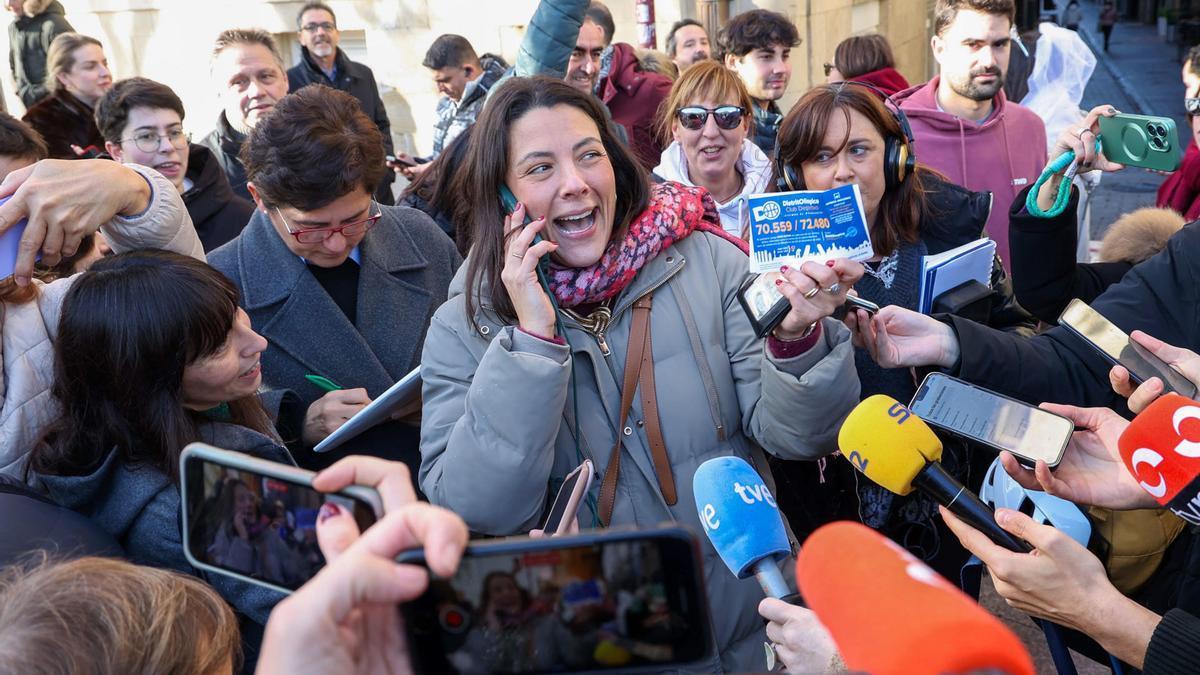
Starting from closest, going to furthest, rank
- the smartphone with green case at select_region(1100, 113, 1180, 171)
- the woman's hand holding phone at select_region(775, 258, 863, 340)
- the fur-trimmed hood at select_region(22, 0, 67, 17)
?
the woman's hand holding phone at select_region(775, 258, 863, 340), the smartphone with green case at select_region(1100, 113, 1180, 171), the fur-trimmed hood at select_region(22, 0, 67, 17)

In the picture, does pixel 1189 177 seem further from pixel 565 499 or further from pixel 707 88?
pixel 565 499

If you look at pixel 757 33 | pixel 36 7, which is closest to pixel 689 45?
pixel 757 33

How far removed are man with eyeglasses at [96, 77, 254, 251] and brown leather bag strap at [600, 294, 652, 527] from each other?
2.49 meters

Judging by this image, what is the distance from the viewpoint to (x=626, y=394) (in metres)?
2.31

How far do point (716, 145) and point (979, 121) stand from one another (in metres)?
1.34

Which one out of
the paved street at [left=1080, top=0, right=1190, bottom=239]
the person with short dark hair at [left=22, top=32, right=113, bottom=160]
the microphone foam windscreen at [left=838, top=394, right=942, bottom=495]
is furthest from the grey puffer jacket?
the paved street at [left=1080, top=0, right=1190, bottom=239]

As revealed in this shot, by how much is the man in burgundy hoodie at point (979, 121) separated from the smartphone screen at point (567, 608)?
3.84 metres

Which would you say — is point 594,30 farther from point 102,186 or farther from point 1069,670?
point 1069,670

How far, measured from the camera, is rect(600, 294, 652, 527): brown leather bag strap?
2281 millimetres

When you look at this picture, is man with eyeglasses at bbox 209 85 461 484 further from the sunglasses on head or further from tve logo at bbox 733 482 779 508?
the sunglasses on head

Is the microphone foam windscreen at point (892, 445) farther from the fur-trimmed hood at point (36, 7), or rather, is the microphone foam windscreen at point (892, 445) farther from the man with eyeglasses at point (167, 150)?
the fur-trimmed hood at point (36, 7)

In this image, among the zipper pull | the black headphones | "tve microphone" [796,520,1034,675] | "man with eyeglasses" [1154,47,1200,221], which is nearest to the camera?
"tve microphone" [796,520,1034,675]

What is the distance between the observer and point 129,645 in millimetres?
1428

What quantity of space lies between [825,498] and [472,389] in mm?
1462
